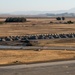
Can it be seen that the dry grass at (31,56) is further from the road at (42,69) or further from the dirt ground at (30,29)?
the dirt ground at (30,29)

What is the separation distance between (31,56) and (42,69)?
7.91 m

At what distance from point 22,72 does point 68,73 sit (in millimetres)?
4213

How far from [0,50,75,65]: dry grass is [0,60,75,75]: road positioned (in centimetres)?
306

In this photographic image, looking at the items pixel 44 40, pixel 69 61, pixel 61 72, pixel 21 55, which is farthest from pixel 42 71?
pixel 44 40

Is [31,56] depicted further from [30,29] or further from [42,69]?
[30,29]

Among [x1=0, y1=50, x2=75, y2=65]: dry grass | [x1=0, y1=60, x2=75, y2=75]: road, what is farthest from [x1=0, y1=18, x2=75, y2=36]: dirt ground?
[x1=0, y1=60, x2=75, y2=75]: road

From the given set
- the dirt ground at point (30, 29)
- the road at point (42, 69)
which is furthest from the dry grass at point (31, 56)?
the dirt ground at point (30, 29)

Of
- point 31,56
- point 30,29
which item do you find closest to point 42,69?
point 31,56

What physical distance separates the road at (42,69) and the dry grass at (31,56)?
306cm

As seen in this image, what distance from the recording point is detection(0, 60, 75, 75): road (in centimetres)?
2366

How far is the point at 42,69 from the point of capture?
25.0 m

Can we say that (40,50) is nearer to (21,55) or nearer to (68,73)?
(21,55)

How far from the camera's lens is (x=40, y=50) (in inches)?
1480

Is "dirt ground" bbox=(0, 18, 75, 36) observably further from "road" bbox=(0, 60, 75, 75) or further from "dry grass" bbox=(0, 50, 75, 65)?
"road" bbox=(0, 60, 75, 75)
